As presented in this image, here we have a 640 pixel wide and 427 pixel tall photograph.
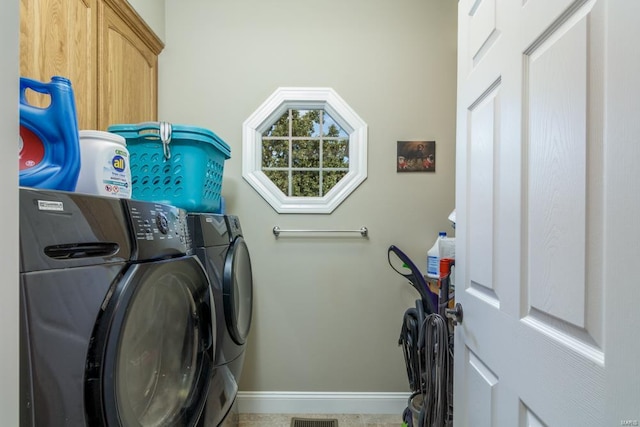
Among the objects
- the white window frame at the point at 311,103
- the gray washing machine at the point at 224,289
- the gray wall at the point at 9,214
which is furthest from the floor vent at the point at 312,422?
the gray wall at the point at 9,214

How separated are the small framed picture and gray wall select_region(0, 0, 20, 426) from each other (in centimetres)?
183

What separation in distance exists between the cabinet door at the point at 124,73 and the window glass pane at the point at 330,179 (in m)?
1.14

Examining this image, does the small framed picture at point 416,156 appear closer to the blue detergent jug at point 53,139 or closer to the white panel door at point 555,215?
the white panel door at point 555,215

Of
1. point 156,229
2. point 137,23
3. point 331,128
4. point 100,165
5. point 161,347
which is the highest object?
point 137,23

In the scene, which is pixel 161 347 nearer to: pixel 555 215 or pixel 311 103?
pixel 555 215

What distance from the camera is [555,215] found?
2.05 feet

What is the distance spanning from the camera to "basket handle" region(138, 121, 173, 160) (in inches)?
52.6

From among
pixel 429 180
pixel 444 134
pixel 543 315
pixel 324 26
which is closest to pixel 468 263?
pixel 543 315

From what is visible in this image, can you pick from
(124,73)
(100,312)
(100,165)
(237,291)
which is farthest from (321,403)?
(124,73)

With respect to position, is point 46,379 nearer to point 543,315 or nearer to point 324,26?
point 543,315

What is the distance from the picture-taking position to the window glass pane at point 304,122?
6.94 feet

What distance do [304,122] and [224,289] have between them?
127 cm

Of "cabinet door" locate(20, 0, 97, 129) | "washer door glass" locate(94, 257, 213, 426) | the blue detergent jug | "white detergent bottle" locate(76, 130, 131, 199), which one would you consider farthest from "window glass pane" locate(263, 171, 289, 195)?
the blue detergent jug

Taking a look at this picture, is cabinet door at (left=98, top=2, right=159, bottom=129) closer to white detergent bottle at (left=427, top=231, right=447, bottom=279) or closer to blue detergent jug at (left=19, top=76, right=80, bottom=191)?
blue detergent jug at (left=19, top=76, right=80, bottom=191)
